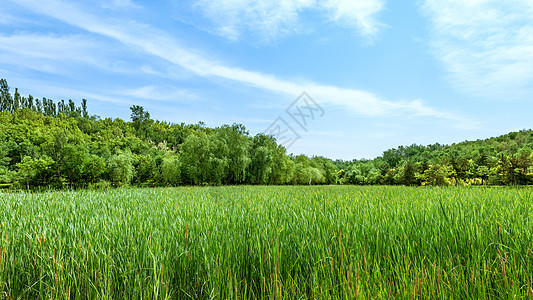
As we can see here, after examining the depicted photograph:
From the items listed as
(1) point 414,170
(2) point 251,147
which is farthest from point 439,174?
(2) point 251,147

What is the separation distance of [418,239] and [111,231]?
344 cm

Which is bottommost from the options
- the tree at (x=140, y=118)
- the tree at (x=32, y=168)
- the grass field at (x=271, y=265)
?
the grass field at (x=271, y=265)

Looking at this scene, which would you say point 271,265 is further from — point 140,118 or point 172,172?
point 140,118

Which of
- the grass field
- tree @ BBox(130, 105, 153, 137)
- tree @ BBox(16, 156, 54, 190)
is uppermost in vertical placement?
tree @ BBox(130, 105, 153, 137)

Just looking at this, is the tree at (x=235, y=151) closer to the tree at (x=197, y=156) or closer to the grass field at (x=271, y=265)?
the tree at (x=197, y=156)

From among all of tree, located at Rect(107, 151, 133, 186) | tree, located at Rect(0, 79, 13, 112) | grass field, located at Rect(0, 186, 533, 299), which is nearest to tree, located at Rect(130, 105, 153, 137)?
tree, located at Rect(0, 79, 13, 112)

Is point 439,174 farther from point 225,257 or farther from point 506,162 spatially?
point 225,257

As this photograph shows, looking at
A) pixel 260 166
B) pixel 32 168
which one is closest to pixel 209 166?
pixel 260 166

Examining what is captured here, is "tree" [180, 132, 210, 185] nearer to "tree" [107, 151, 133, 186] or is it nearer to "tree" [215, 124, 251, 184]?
"tree" [215, 124, 251, 184]

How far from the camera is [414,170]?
126ft

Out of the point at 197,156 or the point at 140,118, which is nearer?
the point at 197,156

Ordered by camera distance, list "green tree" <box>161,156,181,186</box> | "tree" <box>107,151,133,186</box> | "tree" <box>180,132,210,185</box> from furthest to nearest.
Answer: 1. "tree" <box>107,151,133,186</box>
2. "green tree" <box>161,156,181,186</box>
3. "tree" <box>180,132,210,185</box>

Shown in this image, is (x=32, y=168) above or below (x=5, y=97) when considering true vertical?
below

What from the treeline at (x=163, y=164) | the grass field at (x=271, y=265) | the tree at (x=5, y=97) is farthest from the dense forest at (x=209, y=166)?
the tree at (x=5, y=97)
